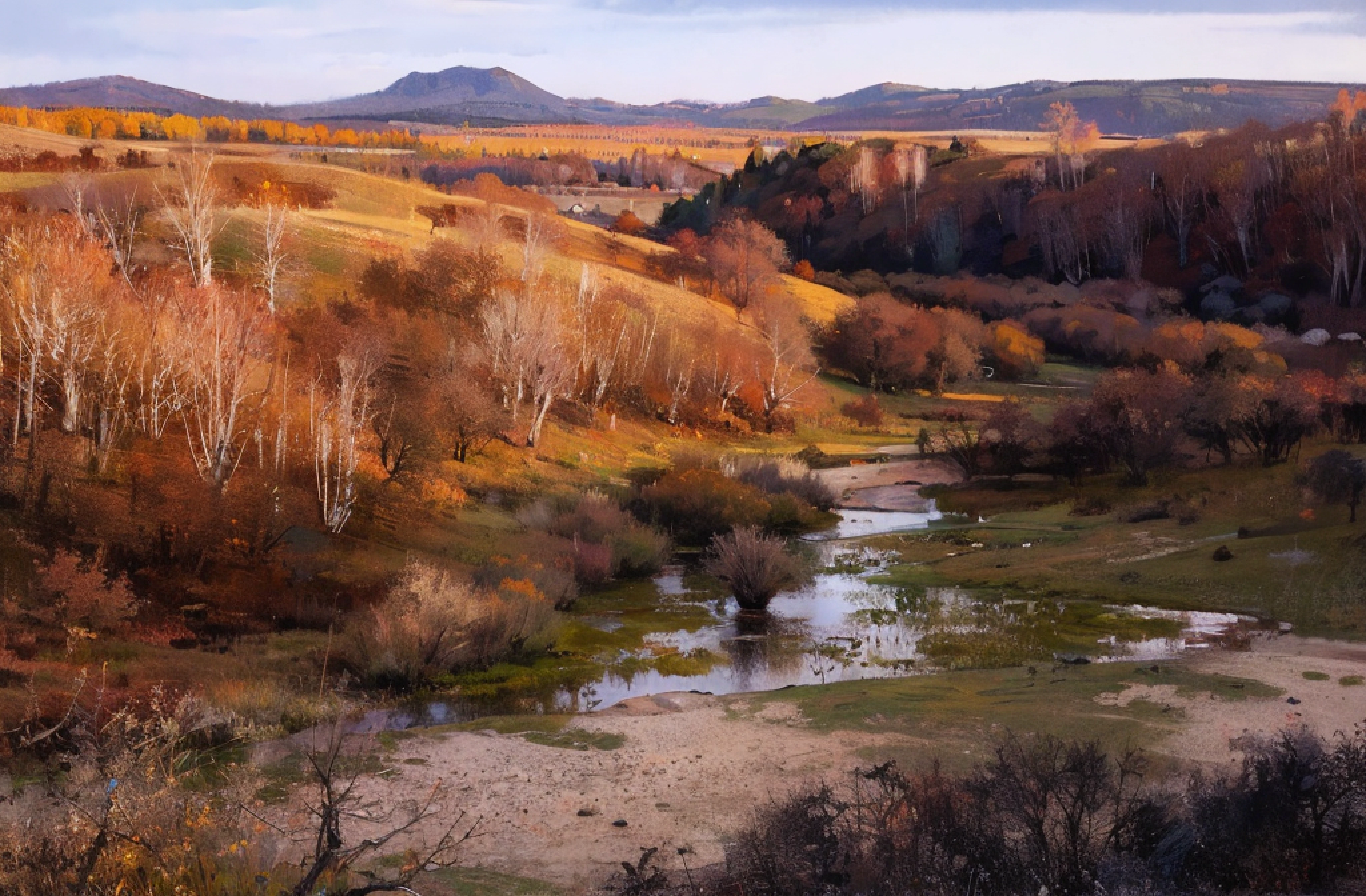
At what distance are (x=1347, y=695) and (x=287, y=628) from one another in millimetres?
16532

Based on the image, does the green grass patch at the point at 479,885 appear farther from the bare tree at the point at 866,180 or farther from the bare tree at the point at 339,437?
the bare tree at the point at 866,180

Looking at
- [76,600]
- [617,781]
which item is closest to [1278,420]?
[617,781]

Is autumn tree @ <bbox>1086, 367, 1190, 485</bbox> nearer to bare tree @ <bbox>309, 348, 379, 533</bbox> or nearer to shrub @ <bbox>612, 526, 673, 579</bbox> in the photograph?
shrub @ <bbox>612, 526, 673, 579</bbox>

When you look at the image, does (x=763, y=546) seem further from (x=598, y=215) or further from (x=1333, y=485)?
(x=598, y=215)

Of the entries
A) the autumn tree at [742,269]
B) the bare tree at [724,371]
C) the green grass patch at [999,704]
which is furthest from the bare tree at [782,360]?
the green grass patch at [999,704]

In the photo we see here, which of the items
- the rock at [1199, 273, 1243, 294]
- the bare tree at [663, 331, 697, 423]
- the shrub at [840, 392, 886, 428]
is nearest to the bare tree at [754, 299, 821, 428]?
the shrub at [840, 392, 886, 428]

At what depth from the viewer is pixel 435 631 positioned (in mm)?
19281

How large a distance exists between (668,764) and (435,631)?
6216 mm

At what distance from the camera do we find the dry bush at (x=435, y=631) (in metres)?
18.9

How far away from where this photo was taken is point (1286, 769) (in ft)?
33.2

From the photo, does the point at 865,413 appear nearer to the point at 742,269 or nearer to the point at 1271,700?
the point at 742,269

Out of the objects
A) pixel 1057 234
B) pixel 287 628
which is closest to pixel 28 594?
pixel 287 628

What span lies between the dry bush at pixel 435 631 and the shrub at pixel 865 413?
114 feet

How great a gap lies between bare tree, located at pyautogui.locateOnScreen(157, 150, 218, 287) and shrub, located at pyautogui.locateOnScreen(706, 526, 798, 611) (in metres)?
20.2
